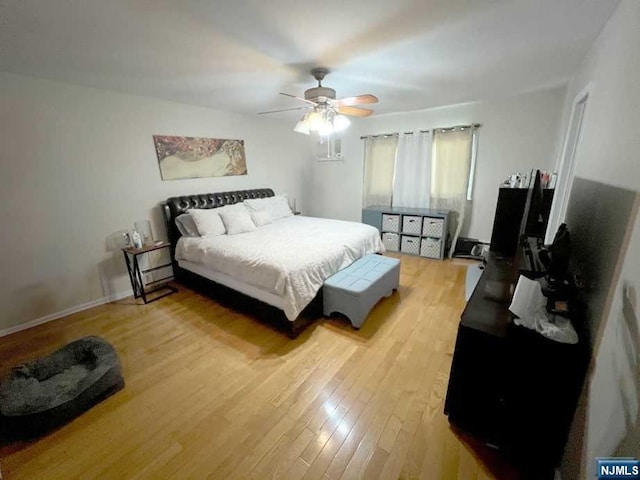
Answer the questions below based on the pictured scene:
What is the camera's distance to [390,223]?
168 inches

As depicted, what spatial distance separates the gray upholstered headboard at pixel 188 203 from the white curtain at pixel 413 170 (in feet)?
8.68

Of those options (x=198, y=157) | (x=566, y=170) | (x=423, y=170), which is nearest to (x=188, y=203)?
(x=198, y=157)

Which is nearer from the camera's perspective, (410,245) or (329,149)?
(410,245)

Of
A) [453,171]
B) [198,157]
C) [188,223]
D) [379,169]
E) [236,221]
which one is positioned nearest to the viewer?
[188,223]

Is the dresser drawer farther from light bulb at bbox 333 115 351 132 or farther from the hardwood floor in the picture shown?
light bulb at bbox 333 115 351 132

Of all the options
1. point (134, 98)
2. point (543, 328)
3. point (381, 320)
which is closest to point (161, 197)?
point (134, 98)

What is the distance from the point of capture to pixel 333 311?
7.88 feet

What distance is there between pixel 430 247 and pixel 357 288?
226 cm

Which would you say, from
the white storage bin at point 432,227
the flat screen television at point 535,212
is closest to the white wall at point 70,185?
the white storage bin at point 432,227

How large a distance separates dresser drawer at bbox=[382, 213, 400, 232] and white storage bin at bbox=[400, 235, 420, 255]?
0.21 metres

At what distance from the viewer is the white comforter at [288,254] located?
7.03 ft

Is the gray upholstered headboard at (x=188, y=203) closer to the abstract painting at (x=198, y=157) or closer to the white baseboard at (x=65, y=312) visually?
the abstract painting at (x=198, y=157)

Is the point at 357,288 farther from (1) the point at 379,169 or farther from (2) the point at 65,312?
(2) the point at 65,312

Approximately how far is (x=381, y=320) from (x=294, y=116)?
3.54 m
